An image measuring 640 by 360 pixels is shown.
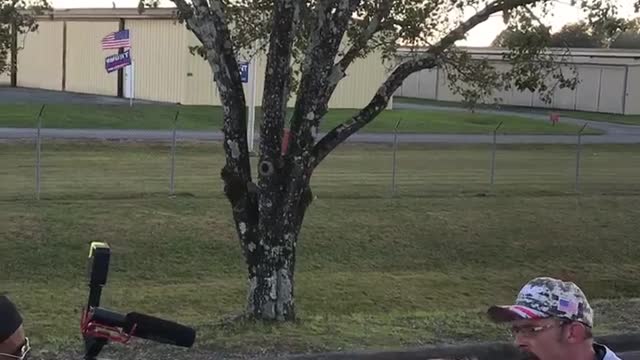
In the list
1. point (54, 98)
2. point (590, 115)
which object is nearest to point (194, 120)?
point (54, 98)

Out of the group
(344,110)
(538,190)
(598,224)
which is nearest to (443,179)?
(538,190)

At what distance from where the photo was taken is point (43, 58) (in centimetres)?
5950

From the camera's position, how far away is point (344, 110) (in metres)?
49.1

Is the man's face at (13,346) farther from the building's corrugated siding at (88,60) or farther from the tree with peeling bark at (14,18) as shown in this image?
the building's corrugated siding at (88,60)

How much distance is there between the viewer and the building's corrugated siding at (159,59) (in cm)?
4506

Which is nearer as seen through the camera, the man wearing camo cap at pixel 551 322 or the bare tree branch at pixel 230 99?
the man wearing camo cap at pixel 551 322

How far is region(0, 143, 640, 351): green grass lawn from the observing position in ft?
33.3

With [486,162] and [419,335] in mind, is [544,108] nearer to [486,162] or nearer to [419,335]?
[486,162]

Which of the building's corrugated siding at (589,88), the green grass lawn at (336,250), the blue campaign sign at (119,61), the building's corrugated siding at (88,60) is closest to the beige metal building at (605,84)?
the building's corrugated siding at (589,88)

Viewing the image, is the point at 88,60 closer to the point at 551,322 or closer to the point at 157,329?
the point at 551,322

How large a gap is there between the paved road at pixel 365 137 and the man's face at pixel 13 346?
25.3 m

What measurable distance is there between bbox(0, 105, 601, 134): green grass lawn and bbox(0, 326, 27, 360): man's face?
30.3m

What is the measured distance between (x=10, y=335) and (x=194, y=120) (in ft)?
117

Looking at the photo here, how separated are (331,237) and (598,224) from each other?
19.4ft
